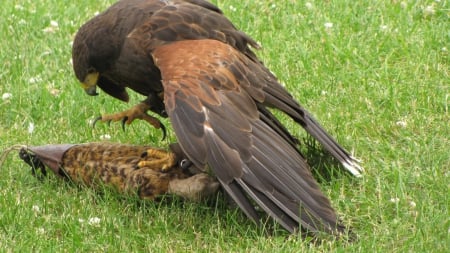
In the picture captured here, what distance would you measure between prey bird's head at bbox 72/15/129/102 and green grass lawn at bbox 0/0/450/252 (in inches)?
23.2

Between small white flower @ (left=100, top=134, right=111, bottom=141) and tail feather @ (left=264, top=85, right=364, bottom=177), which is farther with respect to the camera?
small white flower @ (left=100, top=134, right=111, bottom=141)

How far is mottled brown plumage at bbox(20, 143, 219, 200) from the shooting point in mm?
5957

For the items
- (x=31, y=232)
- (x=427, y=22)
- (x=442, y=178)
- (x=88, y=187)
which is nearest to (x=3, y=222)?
(x=31, y=232)

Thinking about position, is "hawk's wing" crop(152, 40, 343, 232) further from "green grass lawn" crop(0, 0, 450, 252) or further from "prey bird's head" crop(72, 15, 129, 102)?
"prey bird's head" crop(72, 15, 129, 102)

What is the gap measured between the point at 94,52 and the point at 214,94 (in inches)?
43.3

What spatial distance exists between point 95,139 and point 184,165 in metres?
1.12

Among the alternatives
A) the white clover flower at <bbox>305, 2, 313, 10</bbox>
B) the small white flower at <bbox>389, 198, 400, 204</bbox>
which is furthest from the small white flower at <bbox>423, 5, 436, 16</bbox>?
the small white flower at <bbox>389, 198, 400, 204</bbox>

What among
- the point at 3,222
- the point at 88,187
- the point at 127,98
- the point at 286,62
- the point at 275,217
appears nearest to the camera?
the point at 275,217

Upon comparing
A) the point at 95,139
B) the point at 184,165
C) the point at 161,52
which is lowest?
the point at 95,139

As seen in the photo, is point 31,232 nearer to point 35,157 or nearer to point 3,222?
point 3,222

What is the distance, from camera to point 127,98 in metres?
6.82

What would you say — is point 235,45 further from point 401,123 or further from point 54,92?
point 54,92

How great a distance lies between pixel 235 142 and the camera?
553 centimetres

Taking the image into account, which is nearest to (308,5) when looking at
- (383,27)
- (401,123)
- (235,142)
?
(383,27)
